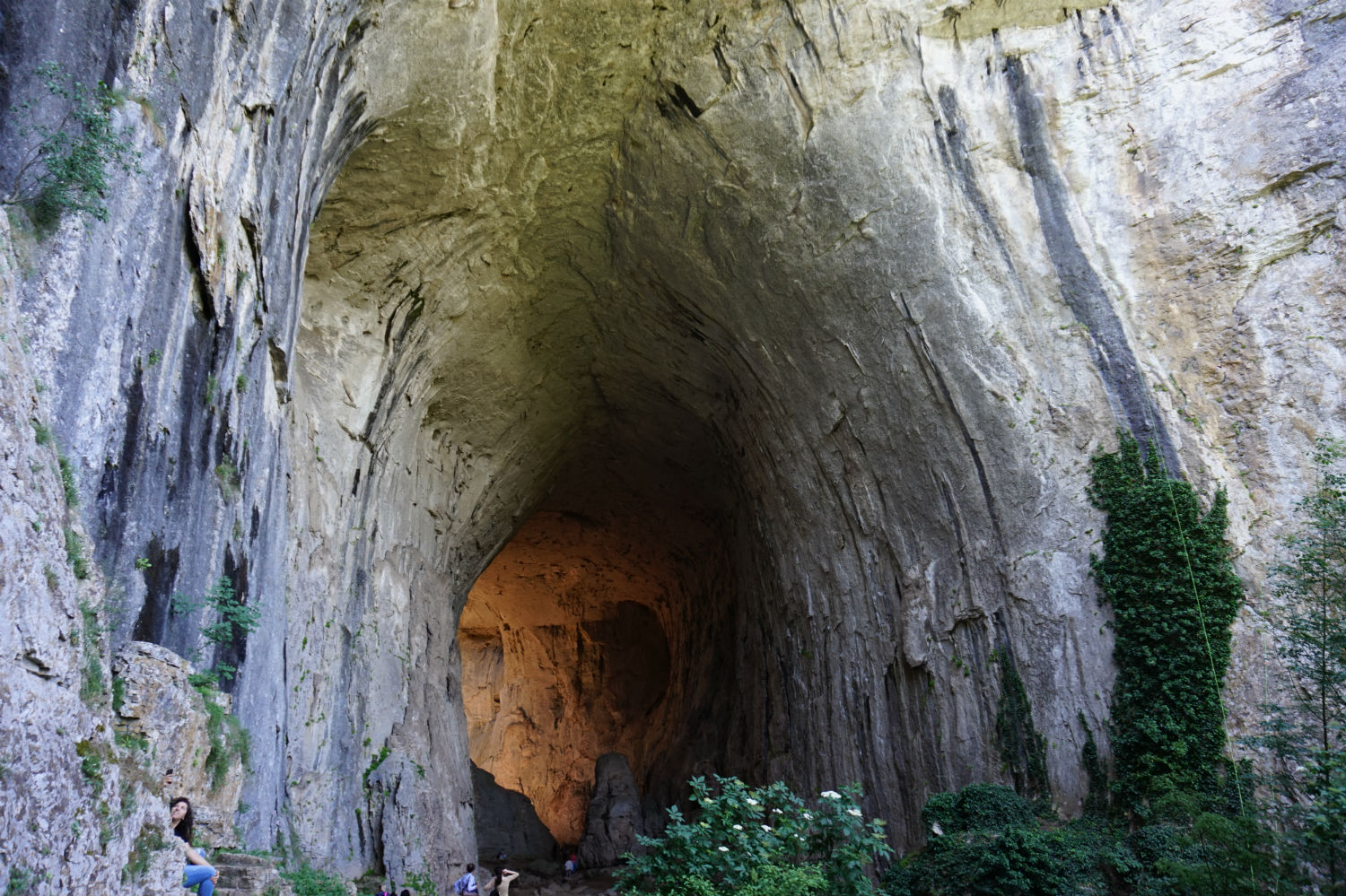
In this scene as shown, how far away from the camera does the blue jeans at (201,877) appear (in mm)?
5746

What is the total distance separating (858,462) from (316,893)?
10707 mm

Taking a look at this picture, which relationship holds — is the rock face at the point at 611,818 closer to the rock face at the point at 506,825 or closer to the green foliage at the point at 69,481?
the rock face at the point at 506,825

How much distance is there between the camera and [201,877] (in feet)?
19.0

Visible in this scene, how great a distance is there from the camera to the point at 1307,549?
1064cm

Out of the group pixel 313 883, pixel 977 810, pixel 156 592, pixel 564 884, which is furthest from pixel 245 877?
pixel 564 884

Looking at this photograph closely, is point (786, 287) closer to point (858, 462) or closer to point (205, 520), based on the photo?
point (858, 462)

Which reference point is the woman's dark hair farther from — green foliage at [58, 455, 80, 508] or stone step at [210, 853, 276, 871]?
green foliage at [58, 455, 80, 508]

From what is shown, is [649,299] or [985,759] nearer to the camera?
[985,759]

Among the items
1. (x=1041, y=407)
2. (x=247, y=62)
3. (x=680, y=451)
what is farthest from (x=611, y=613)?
(x=247, y=62)

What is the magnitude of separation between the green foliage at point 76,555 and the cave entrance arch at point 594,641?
19156 mm

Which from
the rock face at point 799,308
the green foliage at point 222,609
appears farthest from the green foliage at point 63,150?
the green foliage at point 222,609

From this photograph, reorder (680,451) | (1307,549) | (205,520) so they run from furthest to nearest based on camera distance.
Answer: (680,451)
(1307,549)
(205,520)

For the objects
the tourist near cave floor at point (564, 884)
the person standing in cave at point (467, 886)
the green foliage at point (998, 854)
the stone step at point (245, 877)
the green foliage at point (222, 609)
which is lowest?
the tourist near cave floor at point (564, 884)

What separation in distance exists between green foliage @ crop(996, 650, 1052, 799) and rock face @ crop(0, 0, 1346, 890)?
0.56ft
